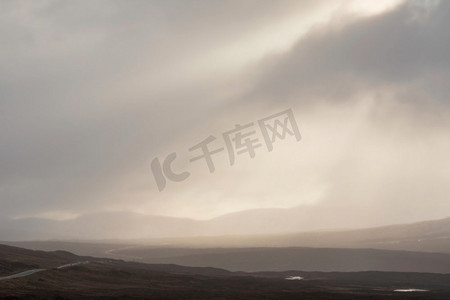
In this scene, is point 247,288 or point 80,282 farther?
point 247,288

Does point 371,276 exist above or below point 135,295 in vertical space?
below

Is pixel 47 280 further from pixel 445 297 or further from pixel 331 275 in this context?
pixel 331 275

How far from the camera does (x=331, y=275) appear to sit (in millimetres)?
162625

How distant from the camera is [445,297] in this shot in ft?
312

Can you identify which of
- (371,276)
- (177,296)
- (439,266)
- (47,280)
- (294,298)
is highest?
(47,280)

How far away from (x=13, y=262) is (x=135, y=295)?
4547 centimetres

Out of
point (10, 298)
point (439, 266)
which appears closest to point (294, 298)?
point (10, 298)

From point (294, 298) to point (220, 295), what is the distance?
1285 centimetres

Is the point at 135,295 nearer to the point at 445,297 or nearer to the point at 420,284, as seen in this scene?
the point at 445,297

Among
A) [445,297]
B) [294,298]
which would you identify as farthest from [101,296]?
[445,297]

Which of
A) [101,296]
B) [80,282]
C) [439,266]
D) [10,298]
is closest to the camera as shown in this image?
[10,298]

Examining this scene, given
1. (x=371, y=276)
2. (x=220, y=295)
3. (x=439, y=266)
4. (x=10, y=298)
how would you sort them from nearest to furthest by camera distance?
(x=10, y=298)
(x=220, y=295)
(x=371, y=276)
(x=439, y=266)

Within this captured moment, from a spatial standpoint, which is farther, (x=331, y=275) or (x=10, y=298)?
(x=331, y=275)

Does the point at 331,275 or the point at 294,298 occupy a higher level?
the point at 294,298
